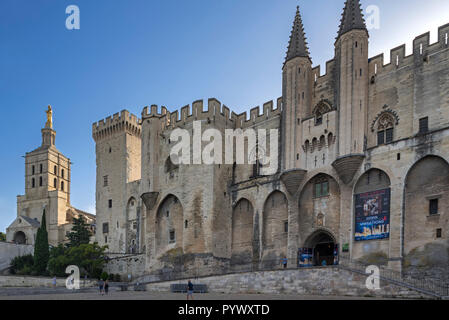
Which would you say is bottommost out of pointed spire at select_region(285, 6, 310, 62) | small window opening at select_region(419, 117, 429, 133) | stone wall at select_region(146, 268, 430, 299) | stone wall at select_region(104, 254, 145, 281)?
stone wall at select_region(104, 254, 145, 281)

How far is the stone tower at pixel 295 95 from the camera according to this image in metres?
26.3

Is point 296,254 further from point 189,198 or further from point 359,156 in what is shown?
point 189,198

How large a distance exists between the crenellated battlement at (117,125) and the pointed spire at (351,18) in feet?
87.5

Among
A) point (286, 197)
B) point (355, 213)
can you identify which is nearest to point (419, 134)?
point (355, 213)

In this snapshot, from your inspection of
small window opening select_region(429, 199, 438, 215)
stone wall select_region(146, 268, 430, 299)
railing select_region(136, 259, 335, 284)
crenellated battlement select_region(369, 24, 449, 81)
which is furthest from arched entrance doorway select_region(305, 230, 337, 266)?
A: crenellated battlement select_region(369, 24, 449, 81)

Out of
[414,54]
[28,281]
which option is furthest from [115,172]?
[414,54]

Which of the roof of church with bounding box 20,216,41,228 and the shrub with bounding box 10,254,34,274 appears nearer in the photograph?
the shrub with bounding box 10,254,34,274

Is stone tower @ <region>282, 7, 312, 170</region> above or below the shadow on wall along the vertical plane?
above

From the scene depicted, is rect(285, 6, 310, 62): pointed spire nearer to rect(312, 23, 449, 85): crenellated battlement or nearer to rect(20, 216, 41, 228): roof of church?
rect(312, 23, 449, 85): crenellated battlement

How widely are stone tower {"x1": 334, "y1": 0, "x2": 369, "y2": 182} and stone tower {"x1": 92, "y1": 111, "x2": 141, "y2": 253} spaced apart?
24.7 m

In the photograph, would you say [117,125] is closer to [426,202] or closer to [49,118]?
[49,118]

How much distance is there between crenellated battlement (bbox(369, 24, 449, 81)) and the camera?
70.7 feet
